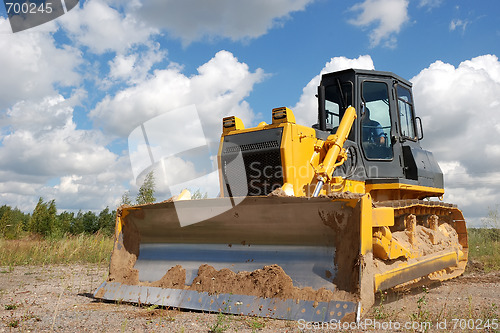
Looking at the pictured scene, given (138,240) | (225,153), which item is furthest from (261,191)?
(138,240)

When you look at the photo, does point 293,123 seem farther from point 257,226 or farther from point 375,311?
point 375,311

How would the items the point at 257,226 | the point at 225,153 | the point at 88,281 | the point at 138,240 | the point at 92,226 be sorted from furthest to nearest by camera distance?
1. the point at 92,226
2. the point at 88,281
3. the point at 225,153
4. the point at 138,240
5. the point at 257,226

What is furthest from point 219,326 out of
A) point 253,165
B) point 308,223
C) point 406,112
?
point 406,112

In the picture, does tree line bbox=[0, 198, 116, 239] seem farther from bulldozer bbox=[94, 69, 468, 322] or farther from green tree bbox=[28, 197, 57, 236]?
bulldozer bbox=[94, 69, 468, 322]

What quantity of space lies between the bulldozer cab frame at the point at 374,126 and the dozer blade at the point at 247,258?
194 cm

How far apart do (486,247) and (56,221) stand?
84.8ft

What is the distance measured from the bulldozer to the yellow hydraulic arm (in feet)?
0.06

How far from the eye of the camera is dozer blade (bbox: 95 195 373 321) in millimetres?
4277

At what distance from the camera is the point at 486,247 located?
1213cm

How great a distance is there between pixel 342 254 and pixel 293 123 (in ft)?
7.35

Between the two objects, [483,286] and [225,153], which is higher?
[225,153]

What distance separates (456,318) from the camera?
438cm

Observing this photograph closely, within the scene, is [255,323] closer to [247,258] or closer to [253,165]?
[247,258]

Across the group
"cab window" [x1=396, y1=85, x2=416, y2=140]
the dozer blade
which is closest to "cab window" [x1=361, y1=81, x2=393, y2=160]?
"cab window" [x1=396, y1=85, x2=416, y2=140]
